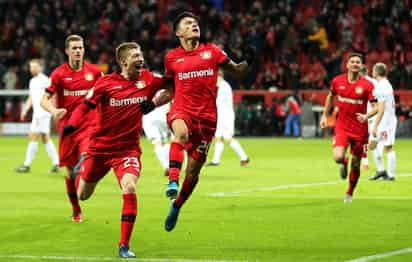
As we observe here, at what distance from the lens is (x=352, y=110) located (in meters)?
16.9

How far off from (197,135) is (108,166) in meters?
1.28

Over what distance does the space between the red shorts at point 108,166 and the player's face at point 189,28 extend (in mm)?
1730

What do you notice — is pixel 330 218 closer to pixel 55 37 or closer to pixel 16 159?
pixel 16 159

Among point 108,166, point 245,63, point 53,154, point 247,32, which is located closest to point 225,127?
point 53,154

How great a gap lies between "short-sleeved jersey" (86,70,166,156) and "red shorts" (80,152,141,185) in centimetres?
10

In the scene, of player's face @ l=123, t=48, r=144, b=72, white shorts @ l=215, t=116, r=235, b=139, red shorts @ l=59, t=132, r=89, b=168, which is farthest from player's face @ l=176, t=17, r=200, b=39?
white shorts @ l=215, t=116, r=235, b=139

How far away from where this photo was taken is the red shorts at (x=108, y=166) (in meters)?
11.1

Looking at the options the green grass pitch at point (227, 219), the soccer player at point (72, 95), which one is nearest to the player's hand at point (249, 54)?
the green grass pitch at point (227, 219)

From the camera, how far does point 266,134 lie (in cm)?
3981

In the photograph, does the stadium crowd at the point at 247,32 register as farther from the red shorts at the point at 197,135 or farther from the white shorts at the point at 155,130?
the red shorts at the point at 197,135

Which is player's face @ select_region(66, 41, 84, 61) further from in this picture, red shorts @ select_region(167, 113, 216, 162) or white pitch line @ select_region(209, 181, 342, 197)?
white pitch line @ select_region(209, 181, 342, 197)

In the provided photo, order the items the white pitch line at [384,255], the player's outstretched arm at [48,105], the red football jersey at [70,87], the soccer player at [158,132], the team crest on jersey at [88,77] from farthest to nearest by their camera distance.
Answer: the soccer player at [158,132] → the team crest on jersey at [88,77] → the red football jersey at [70,87] → the player's outstretched arm at [48,105] → the white pitch line at [384,255]

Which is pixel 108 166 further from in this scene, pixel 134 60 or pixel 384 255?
pixel 384 255

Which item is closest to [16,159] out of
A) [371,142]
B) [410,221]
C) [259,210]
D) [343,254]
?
[371,142]
